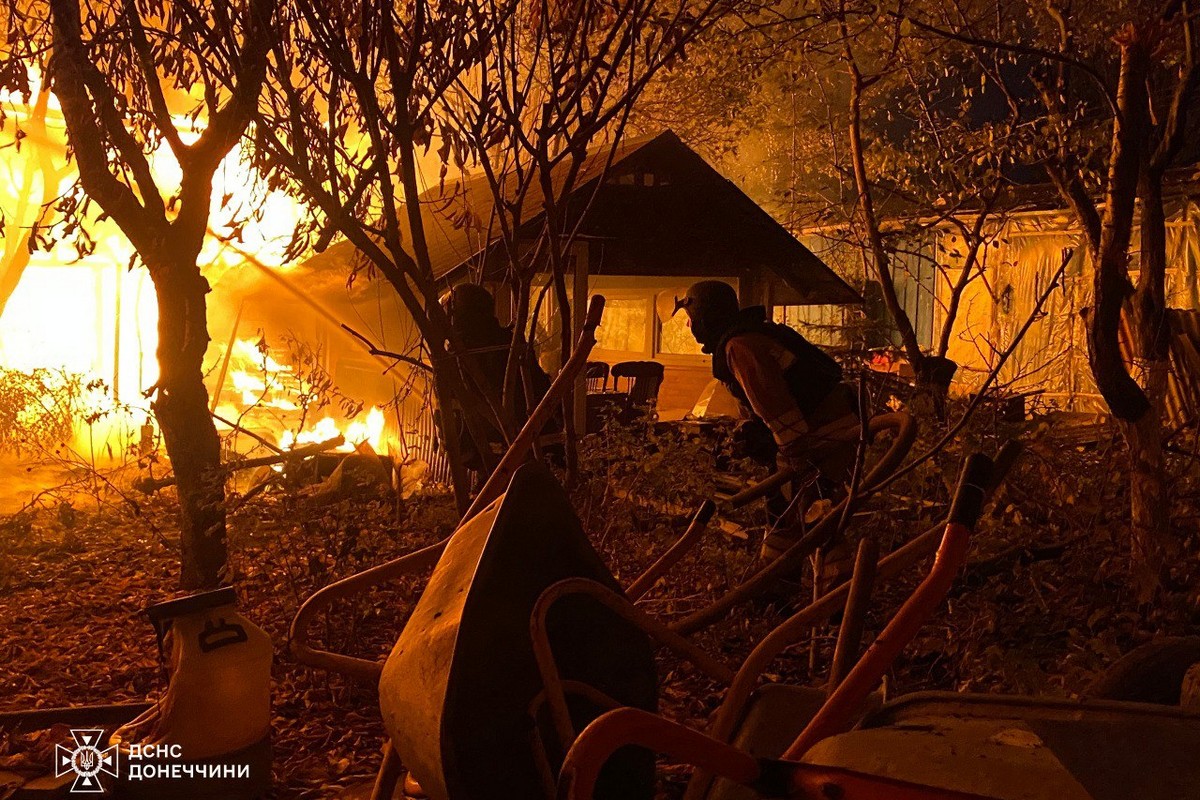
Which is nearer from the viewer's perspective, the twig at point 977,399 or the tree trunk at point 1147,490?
the twig at point 977,399

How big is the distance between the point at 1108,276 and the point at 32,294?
1950 cm

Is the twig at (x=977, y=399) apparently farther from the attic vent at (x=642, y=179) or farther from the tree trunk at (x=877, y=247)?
the attic vent at (x=642, y=179)

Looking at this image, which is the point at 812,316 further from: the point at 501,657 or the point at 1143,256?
the point at 501,657

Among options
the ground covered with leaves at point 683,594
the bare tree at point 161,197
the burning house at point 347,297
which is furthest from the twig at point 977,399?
the burning house at point 347,297

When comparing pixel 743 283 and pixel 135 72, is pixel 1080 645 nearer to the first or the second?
pixel 135 72

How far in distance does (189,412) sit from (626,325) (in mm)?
16402

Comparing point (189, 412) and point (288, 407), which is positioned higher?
point (189, 412)

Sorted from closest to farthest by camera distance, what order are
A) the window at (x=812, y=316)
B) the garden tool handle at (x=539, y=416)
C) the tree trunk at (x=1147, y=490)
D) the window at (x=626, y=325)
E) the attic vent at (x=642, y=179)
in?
the garden tool handle at (x=539, y=416)
the tree trunk at (x=1147, y=490)
the attic vent at (x=642, y=179)
the window at (x=626, y=325)
the window at (x=812, y=316)

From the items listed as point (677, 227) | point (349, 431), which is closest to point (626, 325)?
point (677, 227)

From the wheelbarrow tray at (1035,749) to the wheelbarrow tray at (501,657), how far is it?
731 millimetres

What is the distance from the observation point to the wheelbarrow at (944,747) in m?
1.57

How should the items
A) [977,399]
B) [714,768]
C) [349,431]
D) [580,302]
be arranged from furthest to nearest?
[349,431] → [580,302] → [977,399] → [714,768]

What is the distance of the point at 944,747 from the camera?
5.83 ft

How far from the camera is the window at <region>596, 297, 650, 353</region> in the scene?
21188 mm
